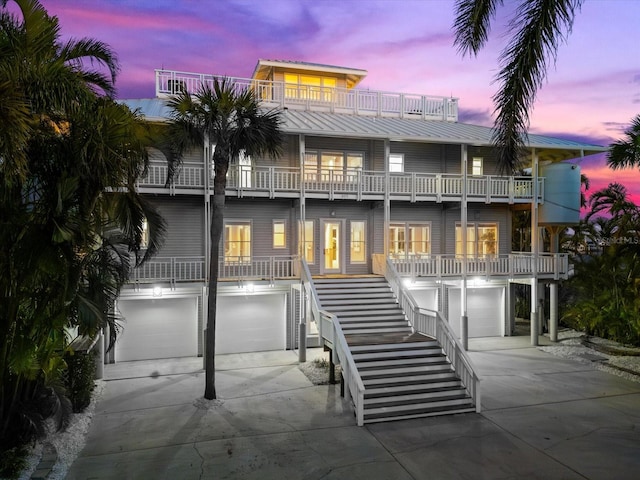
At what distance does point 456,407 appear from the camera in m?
11.9

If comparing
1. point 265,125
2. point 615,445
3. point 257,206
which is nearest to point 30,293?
point 265,125

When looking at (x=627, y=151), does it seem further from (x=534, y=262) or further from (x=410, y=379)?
(x=410, y=379)

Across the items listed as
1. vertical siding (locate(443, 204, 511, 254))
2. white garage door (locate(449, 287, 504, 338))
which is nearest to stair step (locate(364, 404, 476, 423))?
white garage door (locate(449, 287, 504, 338))

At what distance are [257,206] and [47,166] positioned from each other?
418 inches

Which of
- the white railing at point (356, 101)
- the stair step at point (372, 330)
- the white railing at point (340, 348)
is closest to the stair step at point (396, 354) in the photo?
the white railing at point (340, 348)

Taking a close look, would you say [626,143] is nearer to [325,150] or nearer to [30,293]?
[325,150]

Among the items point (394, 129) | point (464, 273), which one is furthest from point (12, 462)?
point (394, 129)

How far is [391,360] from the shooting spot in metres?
13.1

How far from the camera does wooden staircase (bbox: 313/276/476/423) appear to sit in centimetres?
1173

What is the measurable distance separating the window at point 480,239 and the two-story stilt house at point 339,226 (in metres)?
0.06

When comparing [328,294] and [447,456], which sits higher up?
[328,294]

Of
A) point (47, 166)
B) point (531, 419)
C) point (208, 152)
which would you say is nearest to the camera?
point (47, 166)

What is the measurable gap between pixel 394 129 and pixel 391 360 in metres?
10.6

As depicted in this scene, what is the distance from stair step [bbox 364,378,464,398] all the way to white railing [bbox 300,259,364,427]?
45 centimetres
